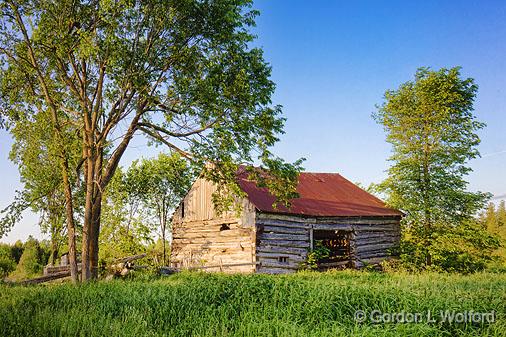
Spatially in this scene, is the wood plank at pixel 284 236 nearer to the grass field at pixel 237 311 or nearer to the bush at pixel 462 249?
the bush at pixel 462 249

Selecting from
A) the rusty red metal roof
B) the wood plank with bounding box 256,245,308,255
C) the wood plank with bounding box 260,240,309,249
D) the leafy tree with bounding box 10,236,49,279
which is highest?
the rusty red metal roof

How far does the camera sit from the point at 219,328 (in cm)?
684

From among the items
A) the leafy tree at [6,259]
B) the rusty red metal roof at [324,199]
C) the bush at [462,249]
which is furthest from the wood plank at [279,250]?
the leafy tree at [6,259]

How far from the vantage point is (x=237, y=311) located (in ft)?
26.2

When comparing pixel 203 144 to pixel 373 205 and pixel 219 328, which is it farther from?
pixel 373 205

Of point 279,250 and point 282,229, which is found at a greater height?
point 282,229

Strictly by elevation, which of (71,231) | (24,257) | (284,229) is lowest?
(24,257)

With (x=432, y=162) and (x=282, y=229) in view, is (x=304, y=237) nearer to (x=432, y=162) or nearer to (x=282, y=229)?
(x=282, y=229)

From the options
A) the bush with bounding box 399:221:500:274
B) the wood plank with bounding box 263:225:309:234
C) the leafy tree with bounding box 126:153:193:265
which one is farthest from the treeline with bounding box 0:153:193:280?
the bush with bounding box 399:221:500:274

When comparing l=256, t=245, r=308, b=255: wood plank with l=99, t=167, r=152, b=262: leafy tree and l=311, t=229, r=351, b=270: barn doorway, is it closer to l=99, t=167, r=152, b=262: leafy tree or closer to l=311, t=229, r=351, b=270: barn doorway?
l=311, t=229, r=351, b=270: barn doorway

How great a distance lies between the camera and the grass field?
21.1 ft

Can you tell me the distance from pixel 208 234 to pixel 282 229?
201 inches

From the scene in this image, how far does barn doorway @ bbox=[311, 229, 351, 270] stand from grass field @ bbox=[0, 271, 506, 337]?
1377 cm

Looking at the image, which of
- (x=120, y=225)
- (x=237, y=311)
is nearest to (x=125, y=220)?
(x=120, y=225)
